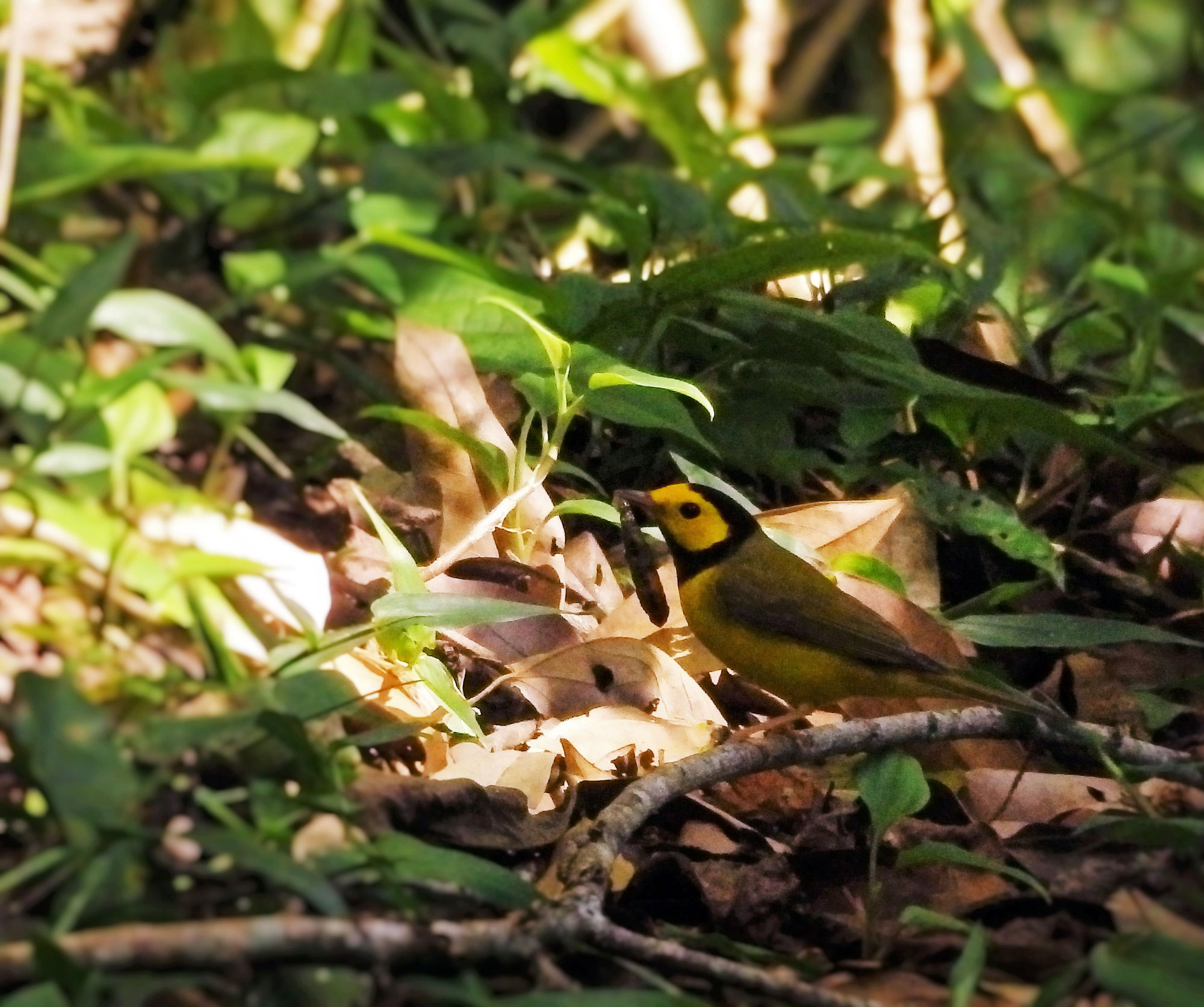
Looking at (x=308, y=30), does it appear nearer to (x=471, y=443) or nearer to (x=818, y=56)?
(x=818, y=56)

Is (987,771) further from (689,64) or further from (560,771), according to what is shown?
(689,64)

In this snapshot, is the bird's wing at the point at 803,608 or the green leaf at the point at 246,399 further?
the bird's wing at the point at 803,608

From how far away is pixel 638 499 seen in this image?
2.74m

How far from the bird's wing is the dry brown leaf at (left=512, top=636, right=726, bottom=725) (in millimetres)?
226

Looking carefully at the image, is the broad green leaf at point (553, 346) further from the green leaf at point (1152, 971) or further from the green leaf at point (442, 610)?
the green leaf at point (1152, 971)

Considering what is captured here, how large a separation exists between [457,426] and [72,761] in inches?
53.6

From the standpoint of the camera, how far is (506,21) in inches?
197

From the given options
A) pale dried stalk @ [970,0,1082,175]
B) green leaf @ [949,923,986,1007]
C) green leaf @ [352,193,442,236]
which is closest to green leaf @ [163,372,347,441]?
green leaf @ [949,923,986,1007]

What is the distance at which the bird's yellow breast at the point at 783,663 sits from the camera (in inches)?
97.8

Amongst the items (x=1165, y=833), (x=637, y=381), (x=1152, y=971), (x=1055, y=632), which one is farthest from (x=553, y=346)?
(x=1152, y=971)

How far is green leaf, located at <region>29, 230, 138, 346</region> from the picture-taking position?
65.5 inches

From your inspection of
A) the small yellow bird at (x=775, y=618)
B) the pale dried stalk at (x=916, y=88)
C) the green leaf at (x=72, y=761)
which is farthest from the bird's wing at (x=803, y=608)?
the pale dried stalk at (x=916, y=88)

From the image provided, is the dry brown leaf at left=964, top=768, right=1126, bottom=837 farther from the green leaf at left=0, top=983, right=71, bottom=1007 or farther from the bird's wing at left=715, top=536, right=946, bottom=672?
the green leaf at left=0, top=983, right=71, bottom=1007

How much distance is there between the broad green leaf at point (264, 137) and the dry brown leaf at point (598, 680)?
1849 millimetres
